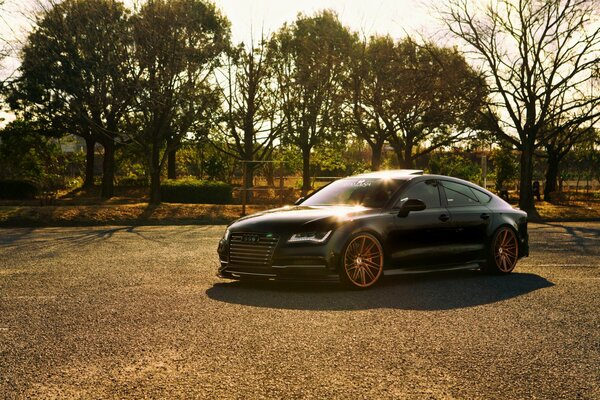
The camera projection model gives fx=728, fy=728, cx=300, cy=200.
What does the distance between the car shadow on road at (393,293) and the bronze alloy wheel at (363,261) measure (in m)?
0.16

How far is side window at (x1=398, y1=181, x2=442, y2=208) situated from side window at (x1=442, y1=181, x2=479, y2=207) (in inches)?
7.8

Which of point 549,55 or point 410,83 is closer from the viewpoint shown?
point 549,55

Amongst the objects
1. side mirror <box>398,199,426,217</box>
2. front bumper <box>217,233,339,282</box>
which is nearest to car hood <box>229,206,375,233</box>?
front bumper <box>217,233,339,282</box>

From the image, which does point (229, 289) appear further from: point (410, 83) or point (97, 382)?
point (410, 83)

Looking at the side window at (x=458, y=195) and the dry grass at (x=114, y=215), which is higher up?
the side window at (x=458, y=195)

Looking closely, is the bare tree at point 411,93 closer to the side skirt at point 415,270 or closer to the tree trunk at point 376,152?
the tree trunk at point 376,152

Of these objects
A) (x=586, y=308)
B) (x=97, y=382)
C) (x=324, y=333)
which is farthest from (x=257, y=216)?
(x=97, y=382)

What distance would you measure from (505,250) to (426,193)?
1.66 m

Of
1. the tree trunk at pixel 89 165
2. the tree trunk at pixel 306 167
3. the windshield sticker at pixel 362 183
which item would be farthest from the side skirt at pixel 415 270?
the tree trunk at pixel 89 165

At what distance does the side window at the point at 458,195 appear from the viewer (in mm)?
10078

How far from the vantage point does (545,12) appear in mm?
28750

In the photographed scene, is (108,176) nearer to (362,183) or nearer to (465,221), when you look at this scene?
(362,183)

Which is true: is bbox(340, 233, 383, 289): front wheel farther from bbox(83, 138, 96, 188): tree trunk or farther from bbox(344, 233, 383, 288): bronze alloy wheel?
bbox(83, 138, 96, 188): tree trunk

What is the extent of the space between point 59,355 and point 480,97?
26331 millimetres
